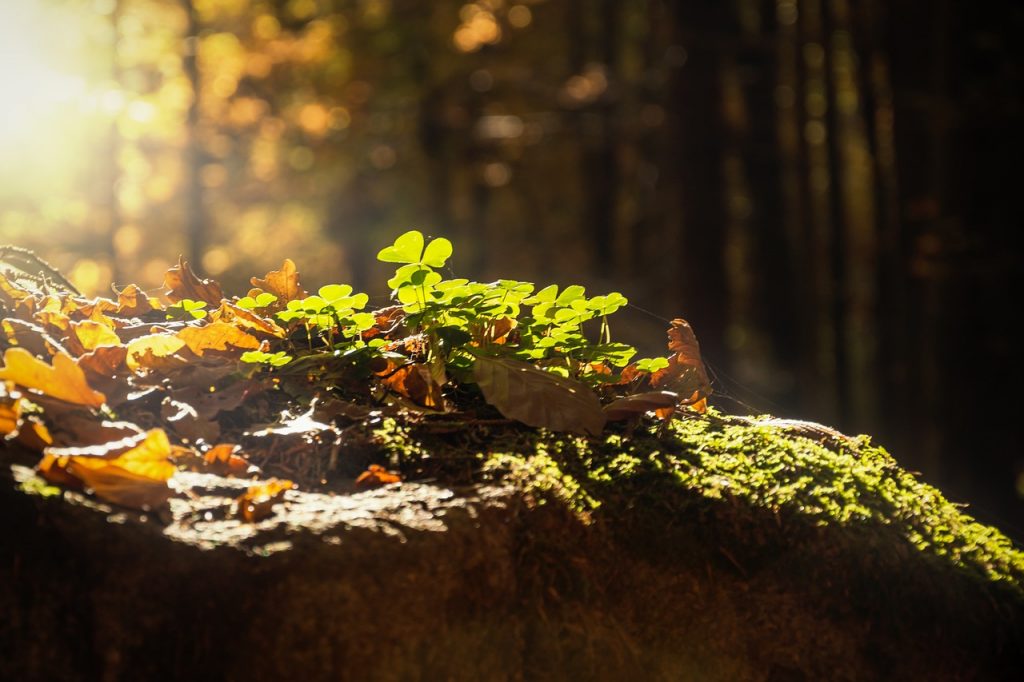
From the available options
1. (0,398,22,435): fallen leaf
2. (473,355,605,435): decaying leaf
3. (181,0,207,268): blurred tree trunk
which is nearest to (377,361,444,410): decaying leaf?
(473,355,605,435): decaying leaf

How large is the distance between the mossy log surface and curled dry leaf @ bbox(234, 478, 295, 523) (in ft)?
0.07

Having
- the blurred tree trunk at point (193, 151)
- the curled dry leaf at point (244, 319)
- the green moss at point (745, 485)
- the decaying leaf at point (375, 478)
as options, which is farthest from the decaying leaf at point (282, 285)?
the blurred tree trunk at point (193, 151)

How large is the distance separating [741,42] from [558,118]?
23.9 feet

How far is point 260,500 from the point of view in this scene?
5.46ft

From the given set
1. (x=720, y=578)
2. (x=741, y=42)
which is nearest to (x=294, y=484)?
(x=720, y=578)

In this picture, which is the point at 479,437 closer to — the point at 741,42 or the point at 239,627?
the point at 239,627

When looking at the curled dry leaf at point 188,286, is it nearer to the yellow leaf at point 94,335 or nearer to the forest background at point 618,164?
the yellow leaf at point 94,335

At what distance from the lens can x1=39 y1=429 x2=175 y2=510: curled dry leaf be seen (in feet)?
5.11

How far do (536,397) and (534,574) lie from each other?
20.4 inches

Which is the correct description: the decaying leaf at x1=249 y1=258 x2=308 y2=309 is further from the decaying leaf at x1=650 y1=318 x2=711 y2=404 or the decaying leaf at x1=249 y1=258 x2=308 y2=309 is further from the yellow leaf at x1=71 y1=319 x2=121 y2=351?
the decaying leaf at x1=650 y1=318 x2=711 y2=404

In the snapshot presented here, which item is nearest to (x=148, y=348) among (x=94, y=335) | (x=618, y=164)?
(x=94, y=335)

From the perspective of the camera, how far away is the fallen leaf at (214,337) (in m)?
2.26

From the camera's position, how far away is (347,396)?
2238 mm

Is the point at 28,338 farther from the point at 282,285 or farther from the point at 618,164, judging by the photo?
the point at 618,164
